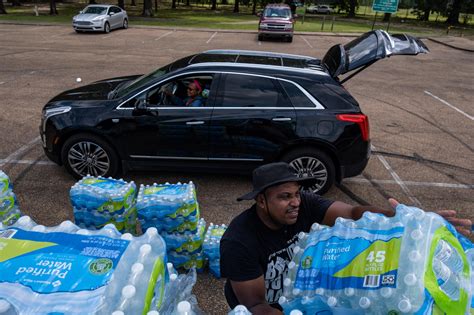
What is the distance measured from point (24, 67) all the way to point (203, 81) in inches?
388

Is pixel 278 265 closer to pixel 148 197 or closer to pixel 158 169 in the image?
pixel 148 197

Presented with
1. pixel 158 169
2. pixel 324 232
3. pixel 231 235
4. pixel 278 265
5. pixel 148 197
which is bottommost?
pixel 158 169

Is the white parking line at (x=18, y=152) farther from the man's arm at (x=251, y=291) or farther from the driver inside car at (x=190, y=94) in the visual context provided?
the man's arm at (x=251, y=291)

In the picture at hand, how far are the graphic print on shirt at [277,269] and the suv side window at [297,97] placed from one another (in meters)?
3.18

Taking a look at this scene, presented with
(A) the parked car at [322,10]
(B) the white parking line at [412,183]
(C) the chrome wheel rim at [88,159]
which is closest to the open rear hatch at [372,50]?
(B) the white parking line at [412,183]

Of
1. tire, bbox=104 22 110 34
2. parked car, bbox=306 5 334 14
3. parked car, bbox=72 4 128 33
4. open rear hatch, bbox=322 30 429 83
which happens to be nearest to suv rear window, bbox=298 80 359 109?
open rear hatch, bbox=322 30 429 83

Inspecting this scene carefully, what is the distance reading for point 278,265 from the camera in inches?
89.2

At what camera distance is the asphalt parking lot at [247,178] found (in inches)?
207

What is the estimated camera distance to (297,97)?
205 inches

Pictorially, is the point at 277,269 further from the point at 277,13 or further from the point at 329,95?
the point at 277,13

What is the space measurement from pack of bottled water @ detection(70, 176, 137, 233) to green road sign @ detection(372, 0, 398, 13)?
25911 millimetres

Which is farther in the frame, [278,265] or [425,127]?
[425,127]

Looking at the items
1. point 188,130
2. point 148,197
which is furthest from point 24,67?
point 148,197

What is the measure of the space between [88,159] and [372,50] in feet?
13.5
